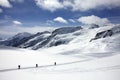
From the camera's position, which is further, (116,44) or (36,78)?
(116,44)

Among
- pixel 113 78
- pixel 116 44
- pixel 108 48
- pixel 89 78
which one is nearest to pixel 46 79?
pixel 89 78

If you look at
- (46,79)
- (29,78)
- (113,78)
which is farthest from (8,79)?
(113,78)

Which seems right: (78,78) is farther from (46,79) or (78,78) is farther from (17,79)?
(17,79)

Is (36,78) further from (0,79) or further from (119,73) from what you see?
(119,73)

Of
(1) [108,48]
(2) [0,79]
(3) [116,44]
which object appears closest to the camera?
(2) [0,79]

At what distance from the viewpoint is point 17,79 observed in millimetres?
28906

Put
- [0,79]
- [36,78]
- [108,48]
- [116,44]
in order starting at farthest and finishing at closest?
1. [116,44]
2. [108,48]
3. [36,78]
4. [0,79]

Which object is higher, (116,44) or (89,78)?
(116,44)

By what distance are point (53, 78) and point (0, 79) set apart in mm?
8344

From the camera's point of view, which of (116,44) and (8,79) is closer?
(8,79)

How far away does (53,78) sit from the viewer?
30000 millimetres

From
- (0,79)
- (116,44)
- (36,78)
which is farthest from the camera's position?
(116,44)

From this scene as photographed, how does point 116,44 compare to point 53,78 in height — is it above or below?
above

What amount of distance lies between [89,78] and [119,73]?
607cm
